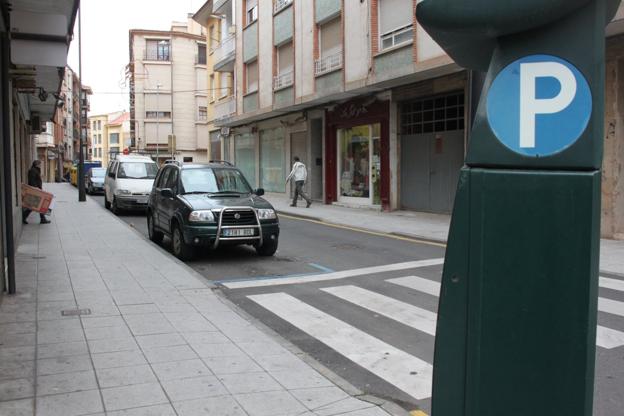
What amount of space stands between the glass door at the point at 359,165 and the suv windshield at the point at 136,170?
23.0 feet

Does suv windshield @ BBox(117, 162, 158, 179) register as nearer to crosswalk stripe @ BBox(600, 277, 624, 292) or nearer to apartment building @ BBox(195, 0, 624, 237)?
apartment building @ BBox(195, 0, 624, 237)

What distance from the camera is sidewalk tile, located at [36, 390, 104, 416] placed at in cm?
355

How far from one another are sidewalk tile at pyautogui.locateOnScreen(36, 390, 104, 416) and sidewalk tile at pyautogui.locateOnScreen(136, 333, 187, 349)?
3.53 feet

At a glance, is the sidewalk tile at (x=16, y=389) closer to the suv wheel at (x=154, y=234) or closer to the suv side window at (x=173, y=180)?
the suv side window at (x=173, y=180)

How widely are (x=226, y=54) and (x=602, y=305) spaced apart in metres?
27.6

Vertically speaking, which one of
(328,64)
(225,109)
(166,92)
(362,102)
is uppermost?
(166,92)

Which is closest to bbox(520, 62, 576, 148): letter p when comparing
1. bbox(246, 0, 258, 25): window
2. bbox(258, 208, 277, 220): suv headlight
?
bbox(258, 208, 277, 220): suv headlight

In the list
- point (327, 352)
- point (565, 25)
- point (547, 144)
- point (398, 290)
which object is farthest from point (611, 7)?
point (398, 290)

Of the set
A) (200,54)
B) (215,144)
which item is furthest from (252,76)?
(200,54)

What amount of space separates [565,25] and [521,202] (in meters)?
0.58

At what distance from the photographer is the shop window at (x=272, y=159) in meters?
27.2

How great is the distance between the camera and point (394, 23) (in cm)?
1714

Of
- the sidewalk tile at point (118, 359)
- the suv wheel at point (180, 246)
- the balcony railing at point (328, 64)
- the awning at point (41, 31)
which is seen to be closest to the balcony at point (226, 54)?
the balcony railing at point (328, 64)

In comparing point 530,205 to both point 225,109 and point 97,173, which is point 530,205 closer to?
point 225,109
